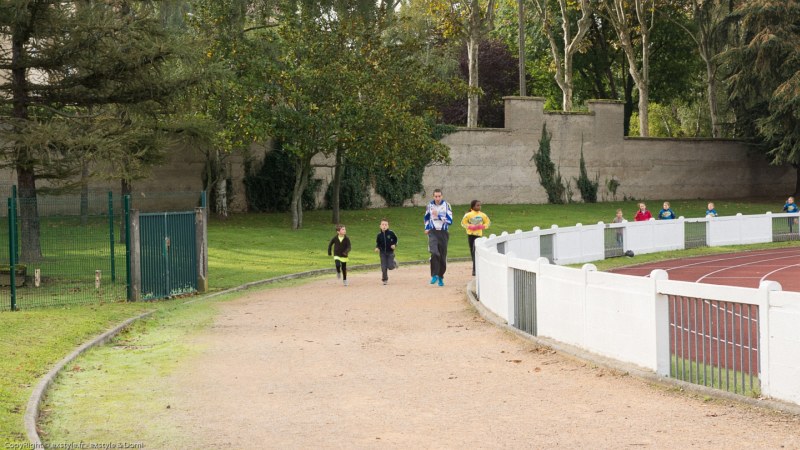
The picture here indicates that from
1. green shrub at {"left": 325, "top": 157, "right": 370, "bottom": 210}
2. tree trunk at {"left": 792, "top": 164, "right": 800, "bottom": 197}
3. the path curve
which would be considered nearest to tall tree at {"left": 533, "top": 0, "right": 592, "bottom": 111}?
tree trunk at {"left": 792, "top": 164, "right": 800, "bottom": 197}

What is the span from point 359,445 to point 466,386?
118 inches

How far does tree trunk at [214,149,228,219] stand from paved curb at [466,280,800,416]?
28.7m

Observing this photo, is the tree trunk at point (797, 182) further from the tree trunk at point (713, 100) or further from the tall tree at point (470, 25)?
the tall tree at point (470, 25)

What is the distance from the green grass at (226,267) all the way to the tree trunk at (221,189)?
0.63m

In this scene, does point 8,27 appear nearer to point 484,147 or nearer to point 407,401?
point 407,401

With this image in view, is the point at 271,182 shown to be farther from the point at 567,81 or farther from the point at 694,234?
the point at 694,234

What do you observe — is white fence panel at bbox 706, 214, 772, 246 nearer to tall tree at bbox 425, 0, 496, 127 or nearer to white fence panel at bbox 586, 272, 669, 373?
tall tree at bbox 425, 0, 496, 127

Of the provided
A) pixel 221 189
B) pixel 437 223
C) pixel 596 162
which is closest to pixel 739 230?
pixel 596 162

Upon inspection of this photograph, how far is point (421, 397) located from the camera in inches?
461

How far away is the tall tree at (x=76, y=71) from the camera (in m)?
25.2

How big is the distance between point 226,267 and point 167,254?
7.72m

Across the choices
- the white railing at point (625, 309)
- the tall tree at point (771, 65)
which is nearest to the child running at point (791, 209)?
the tall tree at point (771, 65)

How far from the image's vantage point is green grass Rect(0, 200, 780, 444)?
13224 millimetres

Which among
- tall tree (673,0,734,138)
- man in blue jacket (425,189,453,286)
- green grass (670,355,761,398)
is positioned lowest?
green grass (670,355,761,398)
